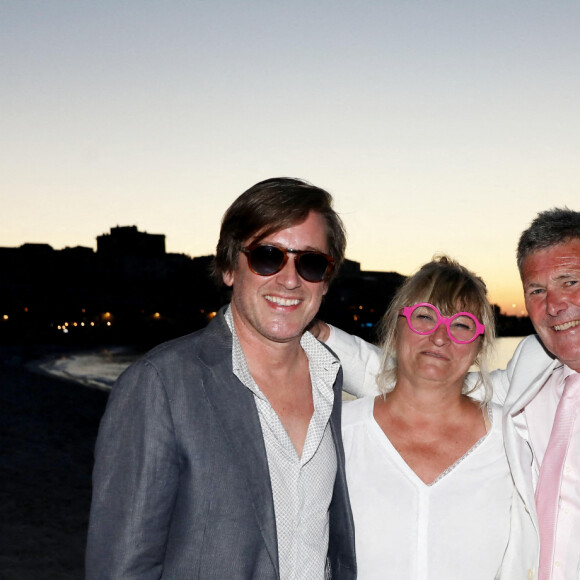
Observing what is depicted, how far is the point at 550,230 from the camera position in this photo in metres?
3.17

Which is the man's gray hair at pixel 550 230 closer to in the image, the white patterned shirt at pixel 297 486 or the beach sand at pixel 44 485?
the white patterned shirt at pixel 297 486

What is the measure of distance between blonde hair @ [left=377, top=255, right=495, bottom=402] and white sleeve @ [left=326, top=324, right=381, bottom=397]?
0.66 ft

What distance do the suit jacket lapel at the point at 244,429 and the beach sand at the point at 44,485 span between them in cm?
496

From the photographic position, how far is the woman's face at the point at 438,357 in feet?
10.8

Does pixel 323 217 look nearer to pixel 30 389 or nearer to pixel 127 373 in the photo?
pixel 127 373

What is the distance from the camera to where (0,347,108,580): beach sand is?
6746mm

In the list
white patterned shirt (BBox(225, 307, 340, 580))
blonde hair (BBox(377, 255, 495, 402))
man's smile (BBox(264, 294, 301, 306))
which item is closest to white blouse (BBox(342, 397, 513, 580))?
white patterned shirt (BBox(225, 307, 340, 580))

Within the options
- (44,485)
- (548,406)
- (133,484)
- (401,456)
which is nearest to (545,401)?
(548,406)

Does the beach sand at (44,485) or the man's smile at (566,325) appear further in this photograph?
the beach sand at (44,485)

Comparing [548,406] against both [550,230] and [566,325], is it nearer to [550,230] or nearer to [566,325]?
[566,325]

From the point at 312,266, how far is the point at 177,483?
1.12m

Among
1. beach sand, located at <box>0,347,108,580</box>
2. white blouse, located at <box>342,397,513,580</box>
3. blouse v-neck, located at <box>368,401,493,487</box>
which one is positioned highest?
blouse v-neck, located at <box>368,401,493,487</box>

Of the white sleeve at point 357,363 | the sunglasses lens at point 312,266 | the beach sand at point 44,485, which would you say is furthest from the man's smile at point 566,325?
the beach sand at point 44,485

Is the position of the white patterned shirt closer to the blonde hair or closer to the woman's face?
the woman's face
